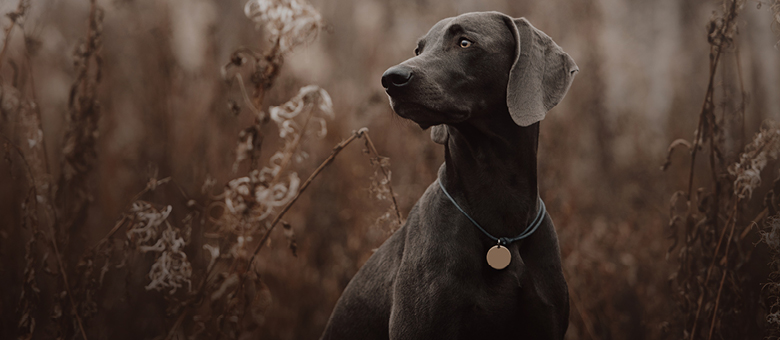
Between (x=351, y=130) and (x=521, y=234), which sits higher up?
(x=521, y=234)

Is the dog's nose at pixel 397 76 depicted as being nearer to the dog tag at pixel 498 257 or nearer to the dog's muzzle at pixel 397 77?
the dog's muzzle at pixel 397 77

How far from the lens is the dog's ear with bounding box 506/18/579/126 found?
1869 millimetres

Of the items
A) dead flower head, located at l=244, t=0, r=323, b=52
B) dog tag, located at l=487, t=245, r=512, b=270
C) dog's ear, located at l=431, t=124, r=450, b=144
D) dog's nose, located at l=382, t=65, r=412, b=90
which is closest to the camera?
dog's nose, located at l=382, t=65, r=412, b=90

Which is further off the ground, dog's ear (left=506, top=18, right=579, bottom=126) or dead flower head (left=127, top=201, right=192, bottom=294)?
dog's ear (left=506, top=18, right=579, bottom=126)

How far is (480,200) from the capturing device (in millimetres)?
2010

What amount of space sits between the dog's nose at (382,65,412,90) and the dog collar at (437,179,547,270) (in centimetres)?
51

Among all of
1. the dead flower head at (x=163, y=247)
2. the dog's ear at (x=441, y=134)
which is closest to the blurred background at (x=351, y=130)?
the dead flower head at (x=163, y=247)

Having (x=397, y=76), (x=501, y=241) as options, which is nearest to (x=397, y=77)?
(x=397, y=76)

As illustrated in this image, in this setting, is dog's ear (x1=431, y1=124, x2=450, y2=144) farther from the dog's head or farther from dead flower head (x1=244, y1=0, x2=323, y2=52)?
dead flower head (x1=244, y1=0, x2=323, y2=52)

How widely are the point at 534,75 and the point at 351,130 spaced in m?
1.76

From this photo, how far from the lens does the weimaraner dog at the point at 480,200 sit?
183 cm

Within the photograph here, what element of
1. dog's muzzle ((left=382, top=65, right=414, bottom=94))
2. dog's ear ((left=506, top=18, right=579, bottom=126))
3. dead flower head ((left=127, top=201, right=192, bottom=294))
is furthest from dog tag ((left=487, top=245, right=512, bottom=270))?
dead flower head ((left=127, top=201, right=192, bottom=294))

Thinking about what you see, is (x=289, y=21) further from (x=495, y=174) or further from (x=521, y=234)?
(x=521, y=234)

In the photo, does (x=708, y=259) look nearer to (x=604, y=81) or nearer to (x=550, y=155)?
(x=550, y=155)
